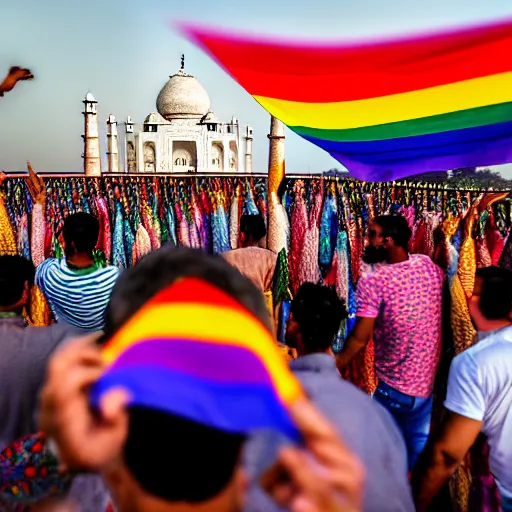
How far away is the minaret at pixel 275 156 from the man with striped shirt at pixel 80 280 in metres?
1.92

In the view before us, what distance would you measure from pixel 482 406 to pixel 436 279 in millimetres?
1157

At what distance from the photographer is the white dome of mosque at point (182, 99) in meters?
34.7

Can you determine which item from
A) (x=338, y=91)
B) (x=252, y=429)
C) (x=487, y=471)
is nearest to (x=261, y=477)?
(x=252, y=429)

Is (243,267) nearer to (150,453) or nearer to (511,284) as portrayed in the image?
(511,284)

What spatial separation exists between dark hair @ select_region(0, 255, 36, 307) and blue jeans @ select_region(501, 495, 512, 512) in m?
2.13

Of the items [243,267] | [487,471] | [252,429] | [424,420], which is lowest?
[424,420]

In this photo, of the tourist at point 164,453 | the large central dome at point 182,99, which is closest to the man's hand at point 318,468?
the tourist at point 164,453

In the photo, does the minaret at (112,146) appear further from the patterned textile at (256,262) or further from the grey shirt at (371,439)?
the grey shirt at (371,439)

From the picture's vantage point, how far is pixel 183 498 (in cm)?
67

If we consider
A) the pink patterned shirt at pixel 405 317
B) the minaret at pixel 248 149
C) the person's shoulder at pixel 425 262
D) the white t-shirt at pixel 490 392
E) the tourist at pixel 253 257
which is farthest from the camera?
the minaret at pixel 248 149

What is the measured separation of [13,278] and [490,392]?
1943 mm

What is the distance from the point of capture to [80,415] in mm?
632

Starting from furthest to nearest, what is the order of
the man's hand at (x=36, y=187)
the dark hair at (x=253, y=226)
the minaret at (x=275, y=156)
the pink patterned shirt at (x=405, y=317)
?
the man's hand at (x=36, y=187)
the minaret at (x=275, y=156)
the dark hair at (x=253, y=226)
the pink patterned shirt at (x=405, y=317)

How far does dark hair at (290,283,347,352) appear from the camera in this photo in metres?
1.98
